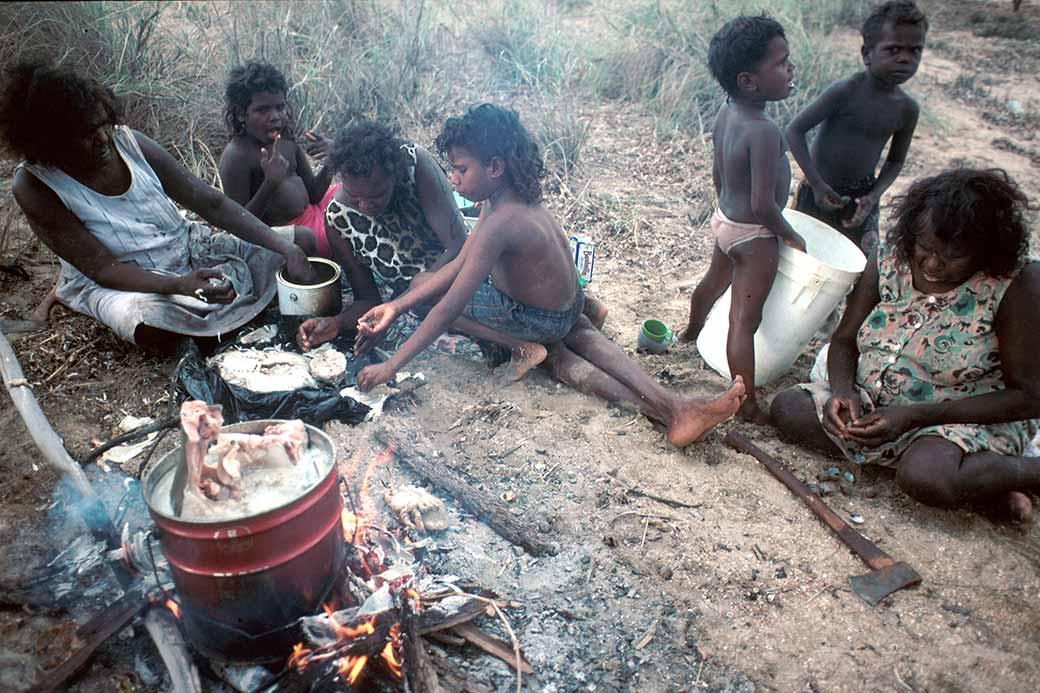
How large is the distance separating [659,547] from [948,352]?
4.24ft

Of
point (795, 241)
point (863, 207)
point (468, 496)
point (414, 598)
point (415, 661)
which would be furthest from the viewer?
point (863, 207)

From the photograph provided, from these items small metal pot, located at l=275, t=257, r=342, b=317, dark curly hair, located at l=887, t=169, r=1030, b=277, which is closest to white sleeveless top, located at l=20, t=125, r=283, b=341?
small metal pot, located at l=275, t=257, r=342, b=317

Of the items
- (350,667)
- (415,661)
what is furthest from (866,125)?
(350,667)

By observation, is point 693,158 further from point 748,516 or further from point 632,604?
point 632,604

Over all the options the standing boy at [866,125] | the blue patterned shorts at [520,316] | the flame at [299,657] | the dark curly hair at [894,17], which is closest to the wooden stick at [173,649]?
the flame at [299,657]

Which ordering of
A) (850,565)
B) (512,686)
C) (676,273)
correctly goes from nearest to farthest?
(512,686)
(850,565)
(676,273)

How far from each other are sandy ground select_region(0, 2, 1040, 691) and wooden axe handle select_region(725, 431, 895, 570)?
5 cm

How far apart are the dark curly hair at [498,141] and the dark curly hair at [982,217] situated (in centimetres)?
151

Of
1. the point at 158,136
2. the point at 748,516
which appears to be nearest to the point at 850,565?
the point at 748,516

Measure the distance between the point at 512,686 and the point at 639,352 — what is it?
2.13 metres

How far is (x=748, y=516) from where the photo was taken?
8.50 ft

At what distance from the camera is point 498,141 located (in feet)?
9.37

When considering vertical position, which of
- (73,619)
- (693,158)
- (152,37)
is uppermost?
(152,37)

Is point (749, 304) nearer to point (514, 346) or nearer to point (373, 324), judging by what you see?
point (514, 346)
